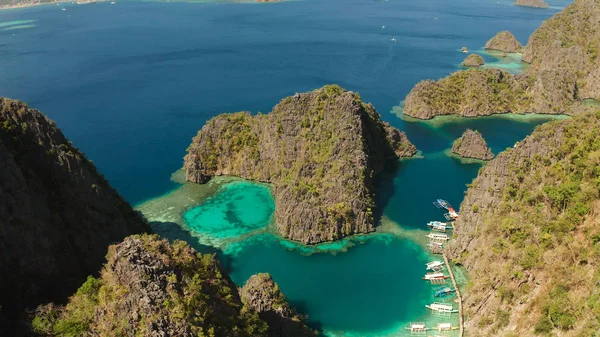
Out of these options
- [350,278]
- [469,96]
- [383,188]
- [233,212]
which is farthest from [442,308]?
[469,96]

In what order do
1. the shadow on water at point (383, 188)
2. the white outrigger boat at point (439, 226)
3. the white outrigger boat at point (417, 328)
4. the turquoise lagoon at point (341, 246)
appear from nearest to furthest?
the white outrigger boat at point (417, 328)
the turquoise lagoon at point (341, 246)
the white outrigger boat at point (439, 226)
the shadow on water at point (383, 188)

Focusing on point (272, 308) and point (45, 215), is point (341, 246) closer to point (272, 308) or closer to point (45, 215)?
point (272, 308)

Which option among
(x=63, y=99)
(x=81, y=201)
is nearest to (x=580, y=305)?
(x=81, y=201)

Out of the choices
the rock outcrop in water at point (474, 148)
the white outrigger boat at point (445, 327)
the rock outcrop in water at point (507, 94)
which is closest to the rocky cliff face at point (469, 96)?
Answer: the rock outcrop in water at point (507, 94)

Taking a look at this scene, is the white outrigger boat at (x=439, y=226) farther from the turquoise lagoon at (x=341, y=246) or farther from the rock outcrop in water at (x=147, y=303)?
the rock outcrop in water at (x=147, y=303)

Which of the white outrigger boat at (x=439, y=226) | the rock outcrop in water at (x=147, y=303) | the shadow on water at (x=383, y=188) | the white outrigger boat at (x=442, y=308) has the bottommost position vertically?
the white outrigger boat at (x=442, y=308)

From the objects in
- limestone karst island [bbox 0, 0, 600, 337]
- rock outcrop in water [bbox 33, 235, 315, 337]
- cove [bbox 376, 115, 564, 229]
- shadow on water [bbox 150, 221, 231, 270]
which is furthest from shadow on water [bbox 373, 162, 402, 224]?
rock outcrop in water [bbox 33, 235, 315, 337]

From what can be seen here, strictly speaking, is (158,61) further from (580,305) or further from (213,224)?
(580,305)
